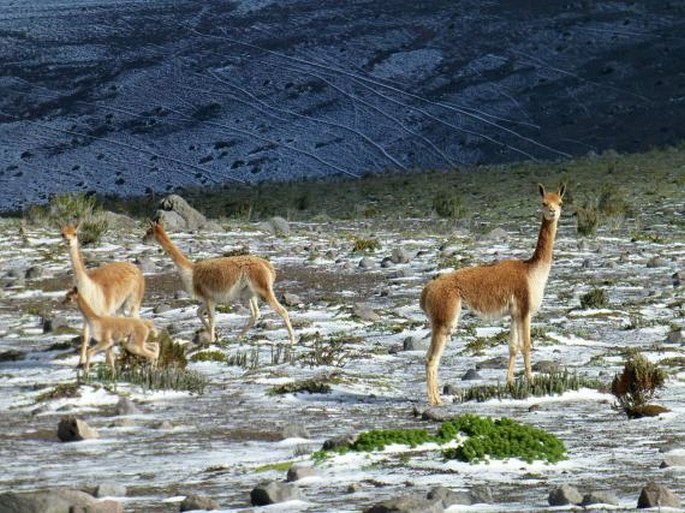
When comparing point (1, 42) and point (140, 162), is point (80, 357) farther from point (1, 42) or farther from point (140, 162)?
point (1, 42)

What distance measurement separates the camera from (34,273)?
1884 centimetres

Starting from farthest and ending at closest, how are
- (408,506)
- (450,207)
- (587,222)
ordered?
(450,207), (587,222), (408,506)

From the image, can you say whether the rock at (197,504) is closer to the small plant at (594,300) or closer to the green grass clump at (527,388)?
the green grass clump at (527,388)

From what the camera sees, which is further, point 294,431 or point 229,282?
point 229,282

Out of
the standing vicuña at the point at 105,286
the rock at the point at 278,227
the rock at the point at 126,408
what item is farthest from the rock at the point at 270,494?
the rock at the point at 278,227

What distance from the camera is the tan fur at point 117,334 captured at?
12.2m

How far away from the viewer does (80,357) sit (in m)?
12.7

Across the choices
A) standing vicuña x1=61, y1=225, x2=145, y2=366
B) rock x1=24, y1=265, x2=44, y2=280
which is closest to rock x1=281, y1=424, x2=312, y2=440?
standing vicuña x1=61, y1=225, x2=145, y2=366

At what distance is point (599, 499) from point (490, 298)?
14.0 ft

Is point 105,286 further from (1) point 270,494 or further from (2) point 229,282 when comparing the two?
(1) point 270,494

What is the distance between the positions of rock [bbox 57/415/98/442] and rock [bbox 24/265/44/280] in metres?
8.94

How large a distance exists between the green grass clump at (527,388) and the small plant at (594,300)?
4.63m

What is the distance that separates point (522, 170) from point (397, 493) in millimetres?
32643

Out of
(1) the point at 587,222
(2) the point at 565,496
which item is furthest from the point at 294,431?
(1) the point at 587,222
